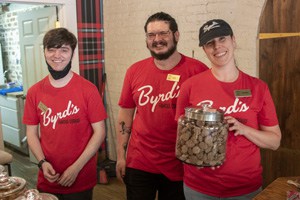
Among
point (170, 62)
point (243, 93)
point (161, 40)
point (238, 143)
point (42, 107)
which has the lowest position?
point (238, 143)

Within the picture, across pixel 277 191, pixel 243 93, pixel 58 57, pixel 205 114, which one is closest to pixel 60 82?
pixel 58 57

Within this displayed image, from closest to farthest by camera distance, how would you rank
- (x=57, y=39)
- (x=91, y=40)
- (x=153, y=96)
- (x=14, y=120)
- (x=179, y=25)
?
(x=57, y=39) < (x=153, y=96) < (x=179, y=25) < (x=91, y=40) < (x=14, y=120)

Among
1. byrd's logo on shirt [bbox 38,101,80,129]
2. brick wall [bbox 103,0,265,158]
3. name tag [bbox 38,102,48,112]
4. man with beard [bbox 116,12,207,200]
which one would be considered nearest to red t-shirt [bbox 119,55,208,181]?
man with beard [bbox 116,12,207,200]

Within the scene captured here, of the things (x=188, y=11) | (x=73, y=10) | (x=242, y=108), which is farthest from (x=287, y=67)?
(x=73, y=10)

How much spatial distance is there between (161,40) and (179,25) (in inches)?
55.4

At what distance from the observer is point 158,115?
5.83ft

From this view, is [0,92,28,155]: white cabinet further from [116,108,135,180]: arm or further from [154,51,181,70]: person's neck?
[154,51,181,70]: person's neck

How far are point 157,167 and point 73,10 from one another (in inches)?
104

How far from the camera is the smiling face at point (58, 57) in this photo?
5.57 ft

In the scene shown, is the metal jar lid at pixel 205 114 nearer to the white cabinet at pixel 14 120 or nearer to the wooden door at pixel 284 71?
the wooden door at pixel 284 71

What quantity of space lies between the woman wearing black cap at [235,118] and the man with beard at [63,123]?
0.61 m

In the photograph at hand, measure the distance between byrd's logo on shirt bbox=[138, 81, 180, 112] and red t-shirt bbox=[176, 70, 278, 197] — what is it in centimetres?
28

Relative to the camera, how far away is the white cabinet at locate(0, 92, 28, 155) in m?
4.57

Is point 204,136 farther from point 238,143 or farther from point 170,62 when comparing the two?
point 170,62
